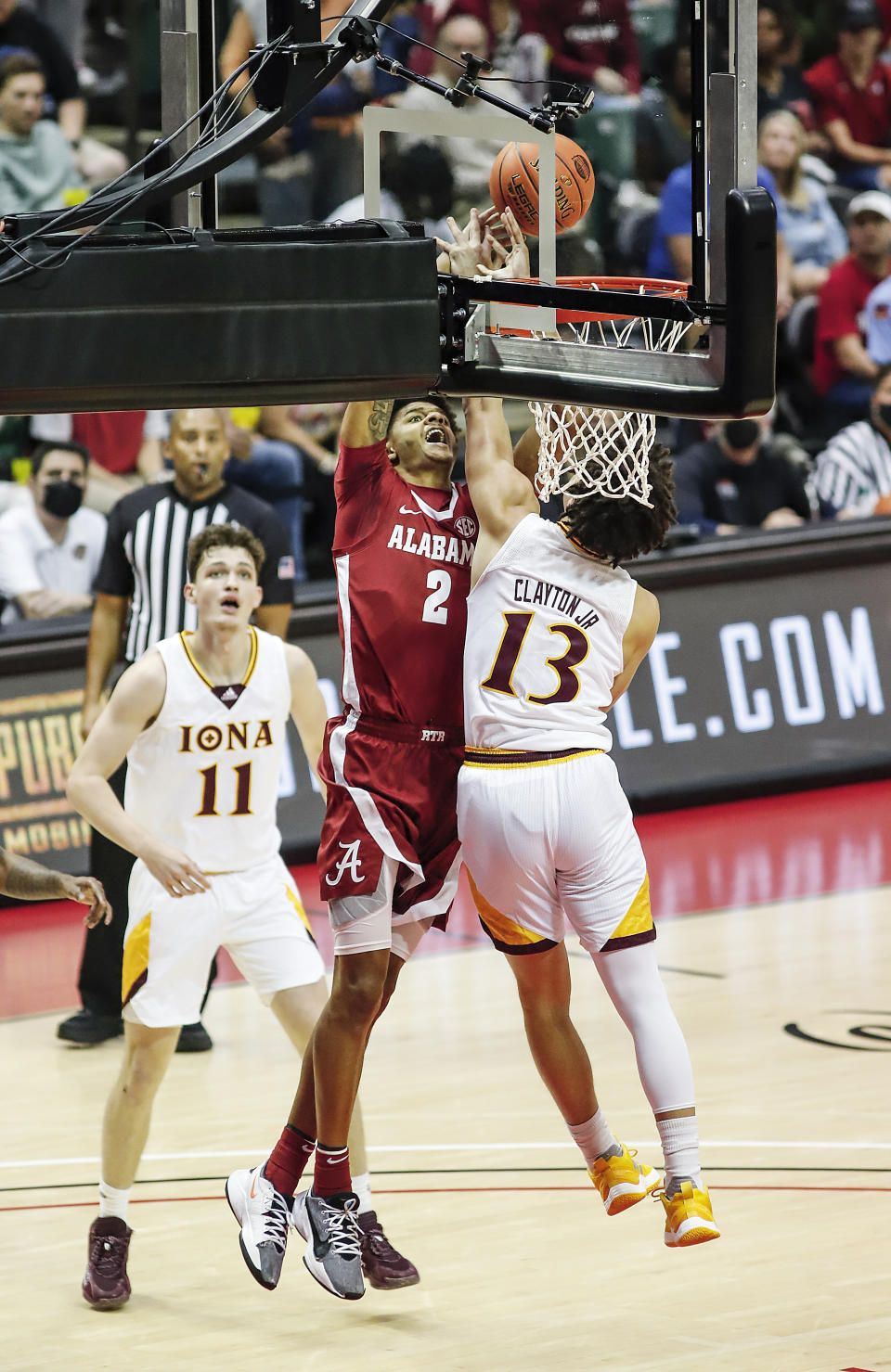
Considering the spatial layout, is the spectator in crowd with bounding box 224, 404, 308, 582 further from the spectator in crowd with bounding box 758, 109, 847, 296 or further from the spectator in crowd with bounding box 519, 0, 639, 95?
the spectator in crowd with bounding box 758, 109, 847, 296

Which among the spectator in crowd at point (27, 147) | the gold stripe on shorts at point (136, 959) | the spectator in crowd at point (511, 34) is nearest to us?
the gold stripe on shorts at point (136, 959)

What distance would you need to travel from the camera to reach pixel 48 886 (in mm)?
5457

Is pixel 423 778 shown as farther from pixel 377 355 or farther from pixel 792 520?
pixel 792 520

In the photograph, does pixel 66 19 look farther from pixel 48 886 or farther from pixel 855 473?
pixel 48 886

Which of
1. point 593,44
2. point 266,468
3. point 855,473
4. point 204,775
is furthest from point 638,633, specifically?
point 855,473

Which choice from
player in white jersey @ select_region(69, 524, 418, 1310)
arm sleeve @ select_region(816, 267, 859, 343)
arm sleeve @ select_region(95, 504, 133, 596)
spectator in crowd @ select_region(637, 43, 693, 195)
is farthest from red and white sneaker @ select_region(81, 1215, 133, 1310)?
arm sleeve @ select_region(816, 267, 859, 343)

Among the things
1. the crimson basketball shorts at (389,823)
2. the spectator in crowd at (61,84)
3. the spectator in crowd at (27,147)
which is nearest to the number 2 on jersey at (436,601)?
the crimson basketball shorts at (389,823)

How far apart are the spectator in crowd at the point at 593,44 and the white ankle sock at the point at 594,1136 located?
2.56 metres

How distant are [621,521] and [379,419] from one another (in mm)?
666

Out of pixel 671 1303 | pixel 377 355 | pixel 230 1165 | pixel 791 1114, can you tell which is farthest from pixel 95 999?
pixel 377 355

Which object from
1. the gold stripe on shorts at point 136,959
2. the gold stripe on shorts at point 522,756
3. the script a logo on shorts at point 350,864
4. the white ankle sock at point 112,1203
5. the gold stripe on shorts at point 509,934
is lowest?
the white ankle sock at point 112,1203

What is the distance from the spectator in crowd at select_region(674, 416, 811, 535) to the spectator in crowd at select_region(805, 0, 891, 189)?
284 centimetres

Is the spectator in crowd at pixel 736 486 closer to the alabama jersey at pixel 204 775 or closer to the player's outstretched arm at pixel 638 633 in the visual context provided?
the alabama jersey at pixel 204 775

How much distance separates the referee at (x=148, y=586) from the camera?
25.9 feet
